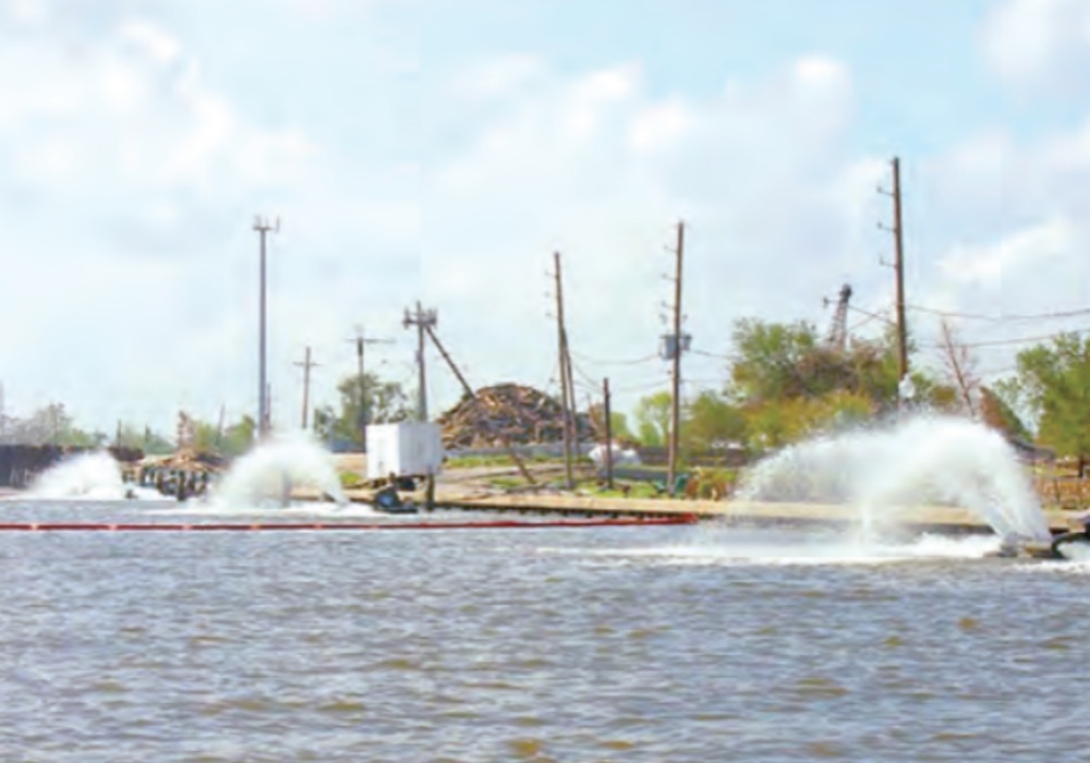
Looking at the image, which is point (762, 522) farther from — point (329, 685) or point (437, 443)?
point (329, 685)

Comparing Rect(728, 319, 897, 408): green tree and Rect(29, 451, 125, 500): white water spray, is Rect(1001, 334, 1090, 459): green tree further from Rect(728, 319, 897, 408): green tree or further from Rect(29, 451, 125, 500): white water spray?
Rect(29, 451, 125, 500): white water spray

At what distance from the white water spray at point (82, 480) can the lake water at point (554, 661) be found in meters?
112

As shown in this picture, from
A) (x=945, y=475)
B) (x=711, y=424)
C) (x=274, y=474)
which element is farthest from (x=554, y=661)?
(x=711, y=424)

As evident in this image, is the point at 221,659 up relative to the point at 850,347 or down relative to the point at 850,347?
down

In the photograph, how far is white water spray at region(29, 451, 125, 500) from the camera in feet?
527

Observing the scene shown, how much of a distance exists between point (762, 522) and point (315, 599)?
31116 mm

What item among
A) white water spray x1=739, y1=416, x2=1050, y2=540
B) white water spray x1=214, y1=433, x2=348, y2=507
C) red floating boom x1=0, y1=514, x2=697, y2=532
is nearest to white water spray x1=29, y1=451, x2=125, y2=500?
white water spray x1=214, y1=433, x2=348, y2=507

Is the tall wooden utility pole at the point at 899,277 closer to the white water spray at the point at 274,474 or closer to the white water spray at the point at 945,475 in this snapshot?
the white water spray at the point at 945,475

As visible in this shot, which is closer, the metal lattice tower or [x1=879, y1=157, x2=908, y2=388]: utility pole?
[x1=879, y1=157, x2=908, y2=388]: utility pole

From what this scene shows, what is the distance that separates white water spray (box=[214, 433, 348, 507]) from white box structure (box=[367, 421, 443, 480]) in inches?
123

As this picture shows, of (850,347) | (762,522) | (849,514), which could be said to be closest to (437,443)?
(762,522)

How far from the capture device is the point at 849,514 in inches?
2431

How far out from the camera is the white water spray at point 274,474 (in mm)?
102250

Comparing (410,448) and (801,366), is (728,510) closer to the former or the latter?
(410,448)
